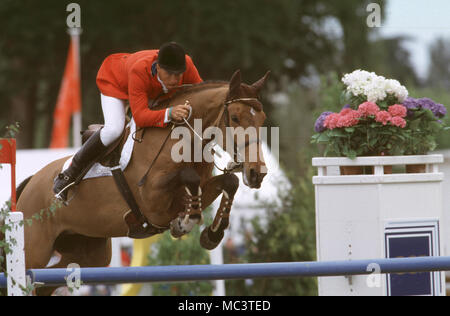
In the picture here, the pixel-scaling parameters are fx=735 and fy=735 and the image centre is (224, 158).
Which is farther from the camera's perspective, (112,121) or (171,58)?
(112,121)

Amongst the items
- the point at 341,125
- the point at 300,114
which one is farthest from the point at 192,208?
the point at 300,114

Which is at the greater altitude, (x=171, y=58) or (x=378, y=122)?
(x=171, y=58)

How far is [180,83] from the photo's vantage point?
186 inches

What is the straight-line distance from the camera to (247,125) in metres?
4.18

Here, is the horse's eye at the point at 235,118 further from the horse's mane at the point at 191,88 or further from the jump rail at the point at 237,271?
the jump rail at the point at 237,271

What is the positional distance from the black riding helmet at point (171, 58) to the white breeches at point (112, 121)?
0.51 m

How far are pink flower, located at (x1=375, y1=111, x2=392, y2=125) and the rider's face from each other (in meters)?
1.44

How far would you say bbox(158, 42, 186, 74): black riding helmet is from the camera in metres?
4.38

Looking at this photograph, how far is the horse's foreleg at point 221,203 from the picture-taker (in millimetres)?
4469

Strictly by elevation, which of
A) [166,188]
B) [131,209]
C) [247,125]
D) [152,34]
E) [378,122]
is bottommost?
[131,209]

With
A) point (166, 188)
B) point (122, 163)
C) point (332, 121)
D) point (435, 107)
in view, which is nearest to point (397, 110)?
point (435, 107)

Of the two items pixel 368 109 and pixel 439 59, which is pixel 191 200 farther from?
pixel 439 59

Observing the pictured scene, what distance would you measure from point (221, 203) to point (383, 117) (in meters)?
1.38
